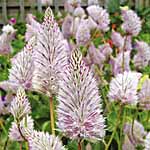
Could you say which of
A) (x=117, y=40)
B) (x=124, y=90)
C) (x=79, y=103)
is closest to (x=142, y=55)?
(x=117, y=40)

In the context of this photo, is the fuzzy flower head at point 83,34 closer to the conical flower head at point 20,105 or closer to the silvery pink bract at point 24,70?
the silvery pink bract at point 24,70

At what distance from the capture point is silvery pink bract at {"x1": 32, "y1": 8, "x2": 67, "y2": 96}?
1.25 m

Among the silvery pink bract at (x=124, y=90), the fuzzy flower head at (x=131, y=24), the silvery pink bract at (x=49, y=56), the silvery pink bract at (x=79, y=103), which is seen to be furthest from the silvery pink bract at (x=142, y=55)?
the silvery pink bract at (x=79, y=103)

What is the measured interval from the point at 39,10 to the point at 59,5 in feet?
0.89

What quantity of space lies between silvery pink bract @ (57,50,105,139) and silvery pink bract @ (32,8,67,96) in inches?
5.3

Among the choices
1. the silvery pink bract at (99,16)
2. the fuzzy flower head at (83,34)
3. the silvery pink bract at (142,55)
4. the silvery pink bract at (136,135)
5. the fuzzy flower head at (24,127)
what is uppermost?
the silvery pink bract at (99,16)

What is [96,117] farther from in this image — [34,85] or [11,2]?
[11,2]

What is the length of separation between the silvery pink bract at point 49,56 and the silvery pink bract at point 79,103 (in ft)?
0.44

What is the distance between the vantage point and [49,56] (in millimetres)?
1261

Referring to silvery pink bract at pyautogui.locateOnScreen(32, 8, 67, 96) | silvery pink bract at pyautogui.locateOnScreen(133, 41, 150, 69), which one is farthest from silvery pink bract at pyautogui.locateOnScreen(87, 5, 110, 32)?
silvery pink bract at pyautogui.locateOnScreen(32, 8, 67, 96)

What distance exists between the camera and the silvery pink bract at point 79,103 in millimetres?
1076

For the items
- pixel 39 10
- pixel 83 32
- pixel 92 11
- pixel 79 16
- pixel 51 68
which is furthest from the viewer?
pixel 39 10

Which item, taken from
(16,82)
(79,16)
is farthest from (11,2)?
(16,82)

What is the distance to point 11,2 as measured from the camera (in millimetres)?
8234
